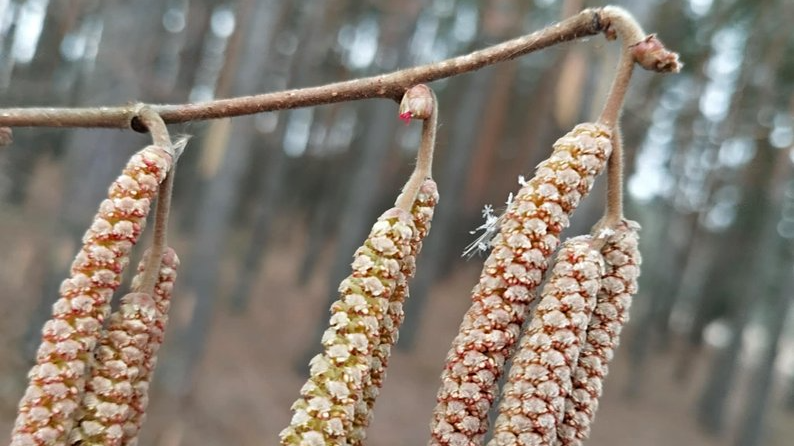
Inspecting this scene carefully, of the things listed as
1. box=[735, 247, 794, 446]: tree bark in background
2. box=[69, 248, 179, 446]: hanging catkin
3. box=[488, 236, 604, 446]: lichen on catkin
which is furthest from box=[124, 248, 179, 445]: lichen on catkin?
box=[735, 247, 794, 446]: tree bark in background

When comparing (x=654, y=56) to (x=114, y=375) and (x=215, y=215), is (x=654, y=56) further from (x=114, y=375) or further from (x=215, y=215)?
(x=215, y=215)

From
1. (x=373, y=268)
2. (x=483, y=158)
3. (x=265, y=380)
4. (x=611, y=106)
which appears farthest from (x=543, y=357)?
(x=483, y=158)

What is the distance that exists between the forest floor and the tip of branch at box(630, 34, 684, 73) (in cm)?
684

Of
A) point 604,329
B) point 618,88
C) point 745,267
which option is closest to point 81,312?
point 604,329

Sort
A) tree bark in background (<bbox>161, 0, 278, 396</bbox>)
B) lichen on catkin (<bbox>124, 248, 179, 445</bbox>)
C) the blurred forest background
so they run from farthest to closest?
1. tree bark in background (<bbox>161, 0, 278, 396</bbox>)
2. the blurred forest background
3. lichen on catkin (<bbox>124, 248, 179, 445</bbox>)

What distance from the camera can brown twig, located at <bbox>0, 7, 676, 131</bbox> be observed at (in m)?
1.19

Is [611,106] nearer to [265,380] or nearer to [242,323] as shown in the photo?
[265,380]

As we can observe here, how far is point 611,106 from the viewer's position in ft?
3.85

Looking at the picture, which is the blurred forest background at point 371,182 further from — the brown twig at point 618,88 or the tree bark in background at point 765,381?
the brown twig at point 618,88

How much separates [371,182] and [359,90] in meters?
9.53

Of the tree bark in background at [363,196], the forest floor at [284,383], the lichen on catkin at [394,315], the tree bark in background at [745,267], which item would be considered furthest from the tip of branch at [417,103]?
the tree bark in background at [745,267]

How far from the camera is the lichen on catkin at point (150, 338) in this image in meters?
1.26

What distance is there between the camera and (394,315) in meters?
1.17

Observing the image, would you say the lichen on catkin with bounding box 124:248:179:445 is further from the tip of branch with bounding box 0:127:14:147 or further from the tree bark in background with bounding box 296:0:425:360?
the tree bark in background with bounding box 296:0:425:360
